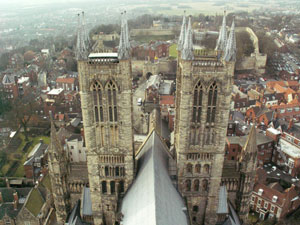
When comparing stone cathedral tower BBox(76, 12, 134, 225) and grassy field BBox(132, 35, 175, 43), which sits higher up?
stone cathedral tower BBox(76, 12, 134, 225)

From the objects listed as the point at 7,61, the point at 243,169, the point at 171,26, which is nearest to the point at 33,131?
the point at 243,169

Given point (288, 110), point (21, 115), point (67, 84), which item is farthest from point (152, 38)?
point (21, 115)

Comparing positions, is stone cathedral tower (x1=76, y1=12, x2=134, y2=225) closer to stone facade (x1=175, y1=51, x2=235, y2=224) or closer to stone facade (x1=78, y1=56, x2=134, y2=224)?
stone facade (x1=78, y1=56, x2=134, y2=224)

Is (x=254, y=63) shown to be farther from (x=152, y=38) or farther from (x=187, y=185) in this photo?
(x=187, y=185)

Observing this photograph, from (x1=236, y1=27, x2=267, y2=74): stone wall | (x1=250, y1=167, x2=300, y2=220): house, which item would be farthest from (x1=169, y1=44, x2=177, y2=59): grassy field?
Result: (x1=250, y1=167, x2=300, y2=220): house

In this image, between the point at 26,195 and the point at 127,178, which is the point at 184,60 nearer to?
the point at 127,178

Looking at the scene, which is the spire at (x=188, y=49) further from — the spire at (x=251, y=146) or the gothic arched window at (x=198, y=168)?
the spire at (x=251, y=146)

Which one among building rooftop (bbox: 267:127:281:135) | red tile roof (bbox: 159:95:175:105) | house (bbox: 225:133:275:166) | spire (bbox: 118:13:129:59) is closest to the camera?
spire (bbox: 118:13:129:59)
